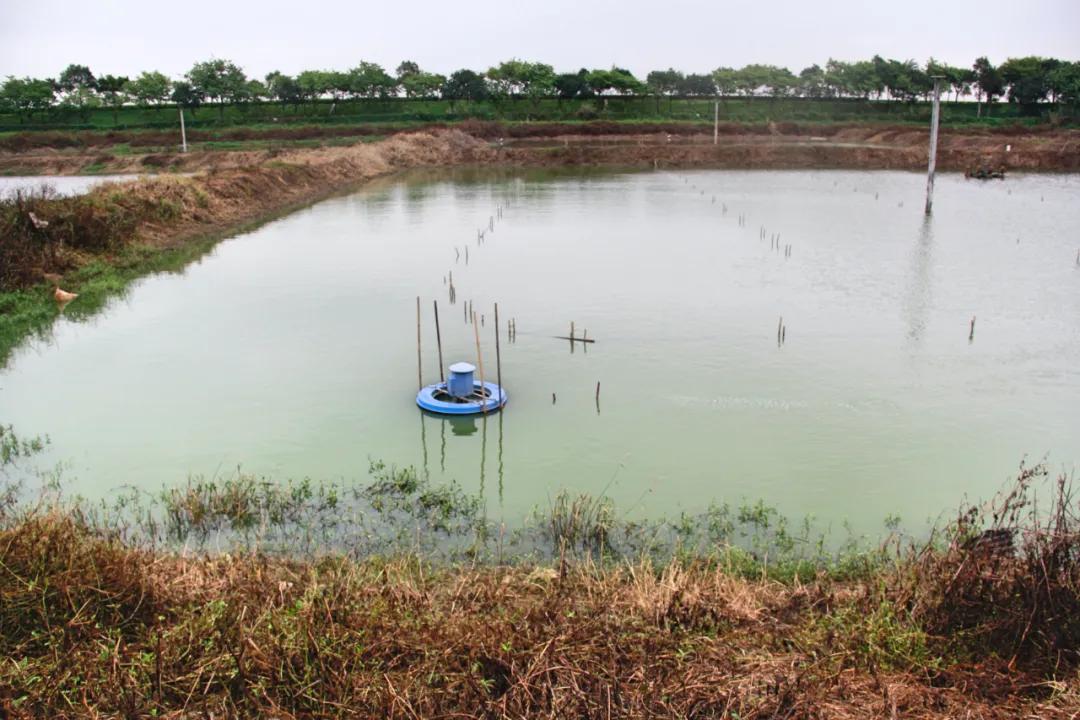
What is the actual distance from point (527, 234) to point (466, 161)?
77.9ft

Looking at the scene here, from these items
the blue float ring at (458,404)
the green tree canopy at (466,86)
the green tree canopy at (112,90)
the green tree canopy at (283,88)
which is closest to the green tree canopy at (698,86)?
the green tree canopy at (466,86)

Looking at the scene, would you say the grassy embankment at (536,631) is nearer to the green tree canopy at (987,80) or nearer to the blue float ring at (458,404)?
the blue float ring at (458,404)

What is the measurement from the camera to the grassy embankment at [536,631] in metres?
4.09

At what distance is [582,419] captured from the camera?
8.86 meters

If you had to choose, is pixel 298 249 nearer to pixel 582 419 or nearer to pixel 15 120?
pixel 582 419

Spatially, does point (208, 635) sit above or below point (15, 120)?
below

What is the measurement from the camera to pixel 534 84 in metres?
60.6

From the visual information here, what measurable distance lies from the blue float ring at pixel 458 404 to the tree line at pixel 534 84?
5414 centimetres

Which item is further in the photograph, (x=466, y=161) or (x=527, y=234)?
(x=466, y=161)

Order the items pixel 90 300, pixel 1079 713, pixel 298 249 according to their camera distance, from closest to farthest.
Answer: pixel 1079 713, pixel 90 300, pixel 298 249

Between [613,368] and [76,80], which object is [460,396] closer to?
[613,368]

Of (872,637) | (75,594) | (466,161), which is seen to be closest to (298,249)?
(75,594)

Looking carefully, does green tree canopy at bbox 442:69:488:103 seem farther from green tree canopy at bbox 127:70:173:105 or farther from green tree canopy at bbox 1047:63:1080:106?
green tree canopy at bbox 1047:63:1080:106

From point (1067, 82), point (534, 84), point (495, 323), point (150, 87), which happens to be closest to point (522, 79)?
point (534, 84)
